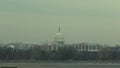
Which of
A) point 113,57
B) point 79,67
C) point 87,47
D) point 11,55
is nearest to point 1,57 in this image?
point 11,55

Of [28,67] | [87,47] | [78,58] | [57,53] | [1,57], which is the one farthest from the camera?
[87,47]

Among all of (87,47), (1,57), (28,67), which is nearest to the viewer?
(28,67)

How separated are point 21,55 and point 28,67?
43.0 meters

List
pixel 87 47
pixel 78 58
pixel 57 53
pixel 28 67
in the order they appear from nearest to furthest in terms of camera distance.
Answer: pixel 28 67 < pixel 78 58 < pixel 57 53 < pixel 87 47

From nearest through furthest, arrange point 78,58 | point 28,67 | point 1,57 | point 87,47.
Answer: point 28,67
point 1,57
point 78,58
point 87,47

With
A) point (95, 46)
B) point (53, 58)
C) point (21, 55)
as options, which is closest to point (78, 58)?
point (53, 58)

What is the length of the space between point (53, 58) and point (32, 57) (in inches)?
251

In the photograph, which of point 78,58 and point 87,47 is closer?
point 78,58

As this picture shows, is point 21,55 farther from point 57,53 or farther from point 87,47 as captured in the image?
point 87,47

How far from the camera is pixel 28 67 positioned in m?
62.8

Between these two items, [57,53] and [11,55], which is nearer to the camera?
[11,55]

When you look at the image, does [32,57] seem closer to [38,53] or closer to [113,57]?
[38,53]

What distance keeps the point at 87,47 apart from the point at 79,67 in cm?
8300

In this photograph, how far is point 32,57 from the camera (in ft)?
342
